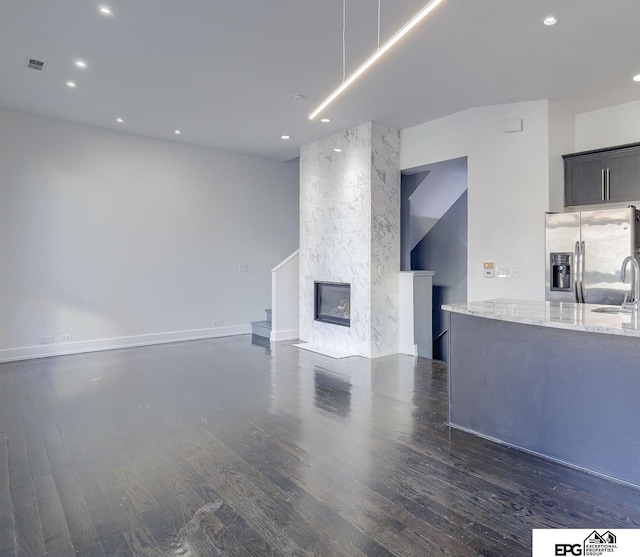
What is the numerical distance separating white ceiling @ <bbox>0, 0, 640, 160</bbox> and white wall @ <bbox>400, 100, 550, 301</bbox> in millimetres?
224

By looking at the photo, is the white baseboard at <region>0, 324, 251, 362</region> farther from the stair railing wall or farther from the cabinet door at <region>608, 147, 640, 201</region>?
the cabinet door at <region>608, 147, 640, 201</region>

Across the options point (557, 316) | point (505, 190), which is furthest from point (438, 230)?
point (557, 316)

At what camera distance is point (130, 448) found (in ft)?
9.40

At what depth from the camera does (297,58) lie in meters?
3.83

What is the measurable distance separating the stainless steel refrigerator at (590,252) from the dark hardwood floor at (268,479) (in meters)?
1.86

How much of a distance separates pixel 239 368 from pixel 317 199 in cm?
293

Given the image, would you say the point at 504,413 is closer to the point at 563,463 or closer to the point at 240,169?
the point at 563,463

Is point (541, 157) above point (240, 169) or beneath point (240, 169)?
beneath

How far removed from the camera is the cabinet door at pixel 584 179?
15.5 feet

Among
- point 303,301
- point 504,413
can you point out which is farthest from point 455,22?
point 303,301

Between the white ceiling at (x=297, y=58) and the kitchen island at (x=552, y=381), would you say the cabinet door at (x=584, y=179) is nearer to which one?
the white ceiling at (x=297, y=58)

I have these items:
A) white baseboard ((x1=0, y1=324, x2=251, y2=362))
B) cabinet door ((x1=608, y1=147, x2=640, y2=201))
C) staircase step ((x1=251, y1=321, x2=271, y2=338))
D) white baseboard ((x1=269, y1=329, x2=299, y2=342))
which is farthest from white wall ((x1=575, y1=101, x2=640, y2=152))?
white baseboard ((x1=0, y1=324, x2=251, y2=362))
